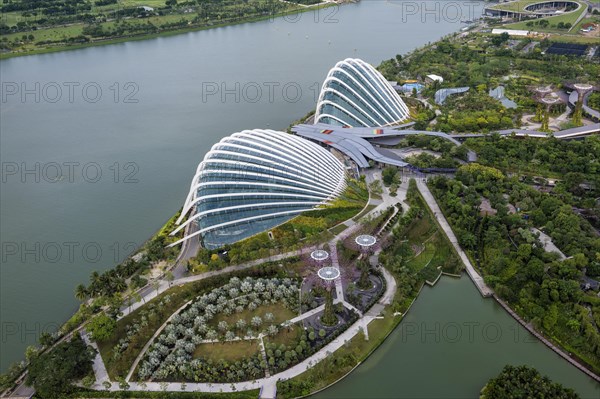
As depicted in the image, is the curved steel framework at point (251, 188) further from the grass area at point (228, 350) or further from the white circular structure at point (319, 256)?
the grass area at point (228, 350)

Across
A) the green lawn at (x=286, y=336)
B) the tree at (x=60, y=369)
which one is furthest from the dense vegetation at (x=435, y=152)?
the tree at (x=60, y=369)

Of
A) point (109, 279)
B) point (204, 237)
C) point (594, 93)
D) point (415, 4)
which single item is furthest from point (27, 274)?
point (415, 4)

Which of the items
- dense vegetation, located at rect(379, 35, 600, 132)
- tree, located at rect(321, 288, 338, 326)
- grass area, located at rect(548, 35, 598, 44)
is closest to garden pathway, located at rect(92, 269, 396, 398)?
tree, located at rect(321, 288, 338, 326)

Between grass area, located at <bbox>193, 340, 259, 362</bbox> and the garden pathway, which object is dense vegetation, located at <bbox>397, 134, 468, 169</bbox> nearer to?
the garden pathway

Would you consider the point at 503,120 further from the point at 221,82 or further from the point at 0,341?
the point at 0,341

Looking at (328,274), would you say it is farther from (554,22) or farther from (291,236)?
(554,22)

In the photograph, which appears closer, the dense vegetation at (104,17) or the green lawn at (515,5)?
the dense vegetation at (104,17)

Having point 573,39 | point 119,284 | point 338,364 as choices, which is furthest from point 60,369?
point 573,39
